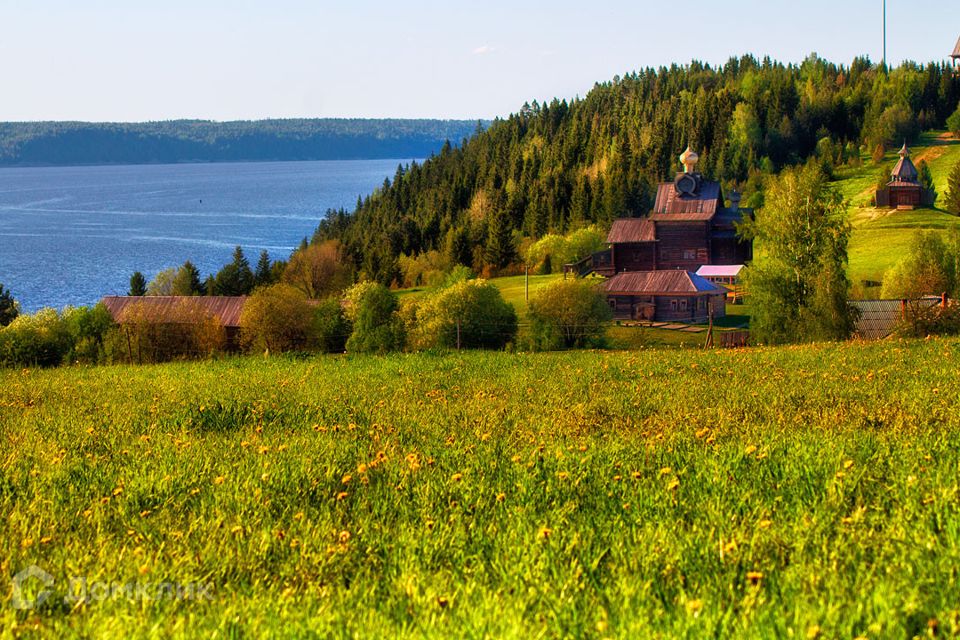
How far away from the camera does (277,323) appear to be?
1991 inches

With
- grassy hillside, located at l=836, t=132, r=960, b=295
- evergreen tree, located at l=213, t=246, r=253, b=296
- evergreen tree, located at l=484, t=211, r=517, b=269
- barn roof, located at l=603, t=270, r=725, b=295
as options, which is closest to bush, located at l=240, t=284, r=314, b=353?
barn roof, located at l=603, t=270, r=725, b=295

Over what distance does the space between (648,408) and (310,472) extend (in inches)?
204

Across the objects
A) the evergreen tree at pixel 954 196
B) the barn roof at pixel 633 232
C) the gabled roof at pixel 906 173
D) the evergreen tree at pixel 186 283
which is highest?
the gabled roof at pixel 906 173

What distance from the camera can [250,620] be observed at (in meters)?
4.86

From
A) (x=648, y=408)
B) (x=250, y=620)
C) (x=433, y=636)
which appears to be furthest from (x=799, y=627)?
(x=648, y=408)

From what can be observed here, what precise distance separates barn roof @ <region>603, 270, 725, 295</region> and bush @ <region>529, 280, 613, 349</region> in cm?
1081

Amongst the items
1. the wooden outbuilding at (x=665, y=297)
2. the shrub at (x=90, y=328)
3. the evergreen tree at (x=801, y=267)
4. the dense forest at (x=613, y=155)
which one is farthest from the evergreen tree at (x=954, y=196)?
the shrub at (x=90, y=328)

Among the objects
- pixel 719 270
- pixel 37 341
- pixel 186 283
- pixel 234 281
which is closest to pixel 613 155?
pixel 719 270

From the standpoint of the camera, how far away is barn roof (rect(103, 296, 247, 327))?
54531mm

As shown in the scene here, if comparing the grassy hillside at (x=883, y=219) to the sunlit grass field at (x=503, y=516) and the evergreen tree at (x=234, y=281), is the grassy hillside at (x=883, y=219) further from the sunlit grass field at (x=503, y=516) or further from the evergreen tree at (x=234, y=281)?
the evergreen tree at (x=234, y=281)

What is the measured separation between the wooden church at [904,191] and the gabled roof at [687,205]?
82.8 ft

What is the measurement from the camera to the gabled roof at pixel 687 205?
78.1m

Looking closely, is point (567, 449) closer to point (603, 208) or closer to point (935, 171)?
point (603, 208)

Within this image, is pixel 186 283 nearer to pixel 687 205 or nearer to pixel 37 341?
pixel 37 341
